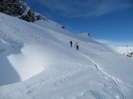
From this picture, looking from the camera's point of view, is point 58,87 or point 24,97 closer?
point 24,97

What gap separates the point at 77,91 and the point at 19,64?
432cm

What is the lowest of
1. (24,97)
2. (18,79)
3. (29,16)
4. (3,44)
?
(18,79)

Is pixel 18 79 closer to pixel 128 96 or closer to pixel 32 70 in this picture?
pixel 32 70

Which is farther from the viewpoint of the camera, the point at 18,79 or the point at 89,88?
the point at 18,79

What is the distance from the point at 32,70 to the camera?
6246 mm

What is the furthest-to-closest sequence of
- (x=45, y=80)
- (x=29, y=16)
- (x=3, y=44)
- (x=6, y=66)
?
(x=29, y=16)
(x=3, y=44)
(x=6, y=66)
(x=45, y=80)

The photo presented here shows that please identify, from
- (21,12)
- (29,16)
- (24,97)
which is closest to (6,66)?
(24,97)

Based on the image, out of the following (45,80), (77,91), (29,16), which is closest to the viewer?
(77,91)

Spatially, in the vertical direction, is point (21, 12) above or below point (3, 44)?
above

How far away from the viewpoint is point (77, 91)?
3658mm

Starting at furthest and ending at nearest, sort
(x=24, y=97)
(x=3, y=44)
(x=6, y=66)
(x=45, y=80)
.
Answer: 1. (x=3, y=44)
2. (x=6, y=66)
3. (x=45, y=80)
4. (x=24, y=97)

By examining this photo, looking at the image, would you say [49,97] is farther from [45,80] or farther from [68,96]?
[45,80]

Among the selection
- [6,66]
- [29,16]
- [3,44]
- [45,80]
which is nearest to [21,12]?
[29,16]

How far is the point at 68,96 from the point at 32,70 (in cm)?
355
